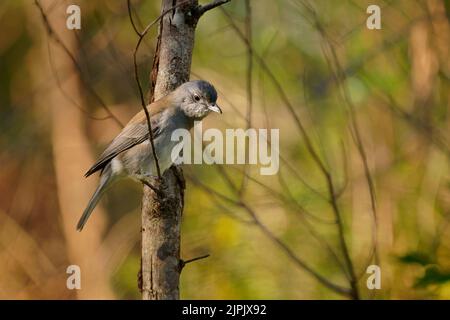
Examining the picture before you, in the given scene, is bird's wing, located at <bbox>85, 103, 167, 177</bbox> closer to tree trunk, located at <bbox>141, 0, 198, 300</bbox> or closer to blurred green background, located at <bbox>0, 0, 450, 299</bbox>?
tree trunk, located at <bbox>141, 0, 198, 300</bbox>

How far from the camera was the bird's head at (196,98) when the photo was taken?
3512 mm

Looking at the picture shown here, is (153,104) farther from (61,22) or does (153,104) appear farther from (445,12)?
(445,12)

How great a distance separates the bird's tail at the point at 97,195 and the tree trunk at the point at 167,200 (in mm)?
399

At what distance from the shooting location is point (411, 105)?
4734 mm

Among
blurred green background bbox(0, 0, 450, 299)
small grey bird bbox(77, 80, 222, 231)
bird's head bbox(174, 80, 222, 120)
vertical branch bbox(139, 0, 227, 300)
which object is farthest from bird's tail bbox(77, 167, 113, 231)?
blurred green background bbox(0, 0, 450, 299)

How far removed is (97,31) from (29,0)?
64 cm

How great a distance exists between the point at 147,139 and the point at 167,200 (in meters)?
0.52

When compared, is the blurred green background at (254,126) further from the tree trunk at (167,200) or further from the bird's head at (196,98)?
the tree trunk at (167,200)

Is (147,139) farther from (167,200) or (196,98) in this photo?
(167,200)

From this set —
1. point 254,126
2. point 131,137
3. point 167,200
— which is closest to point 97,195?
point 131,137

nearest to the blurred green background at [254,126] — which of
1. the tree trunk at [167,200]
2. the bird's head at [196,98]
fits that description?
the bird's head at [196,98]

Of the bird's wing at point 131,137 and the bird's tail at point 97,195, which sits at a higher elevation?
the bird's wing at point 131,137

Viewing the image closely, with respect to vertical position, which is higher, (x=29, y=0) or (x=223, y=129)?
(x=29, y=0)

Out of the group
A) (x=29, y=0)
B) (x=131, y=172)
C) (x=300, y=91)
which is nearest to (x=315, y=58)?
(x=300, y=91)
